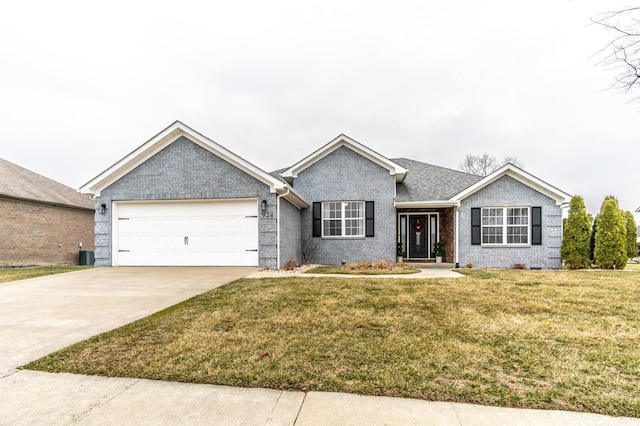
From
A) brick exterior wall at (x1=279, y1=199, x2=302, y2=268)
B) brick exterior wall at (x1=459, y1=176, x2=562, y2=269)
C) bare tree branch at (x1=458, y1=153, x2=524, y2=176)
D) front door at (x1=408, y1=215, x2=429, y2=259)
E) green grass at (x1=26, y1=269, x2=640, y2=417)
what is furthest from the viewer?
bare tree branch at (x1=458, y1=153, x2=524, y2=176)

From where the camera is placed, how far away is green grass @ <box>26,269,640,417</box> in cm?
265

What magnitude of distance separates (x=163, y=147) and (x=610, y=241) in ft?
55.7

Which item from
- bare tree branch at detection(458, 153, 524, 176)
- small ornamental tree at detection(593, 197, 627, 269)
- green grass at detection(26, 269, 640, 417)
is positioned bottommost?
green grass at detection(26, 269, 640, 417)

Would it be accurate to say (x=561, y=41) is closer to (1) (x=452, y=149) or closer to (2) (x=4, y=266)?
(2) (x=4, y=266)

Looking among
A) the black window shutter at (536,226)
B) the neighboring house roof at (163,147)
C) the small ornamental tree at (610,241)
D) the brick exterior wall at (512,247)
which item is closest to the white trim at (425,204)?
the brick exterior wall at (512,247)

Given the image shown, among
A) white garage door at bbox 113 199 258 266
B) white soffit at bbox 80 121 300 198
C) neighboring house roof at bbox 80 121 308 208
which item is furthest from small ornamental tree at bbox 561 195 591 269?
white garage door at bbox 113 199 258 266

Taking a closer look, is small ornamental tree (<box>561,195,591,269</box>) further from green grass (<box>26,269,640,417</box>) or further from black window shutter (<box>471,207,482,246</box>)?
green grass (<box>26,269,640,417</box>)

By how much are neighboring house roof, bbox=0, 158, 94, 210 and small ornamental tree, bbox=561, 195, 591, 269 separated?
2349 cm

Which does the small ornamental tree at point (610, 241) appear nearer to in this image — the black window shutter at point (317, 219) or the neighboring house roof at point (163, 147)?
the black window shutter at point (317, 219)

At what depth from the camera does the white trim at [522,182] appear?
12195 millimetres

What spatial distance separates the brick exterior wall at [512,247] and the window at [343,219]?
4.07 meters

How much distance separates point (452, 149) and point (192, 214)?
1032 inches

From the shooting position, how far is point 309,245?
1327 centimetres

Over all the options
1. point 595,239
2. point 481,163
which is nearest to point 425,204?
point 595,239
